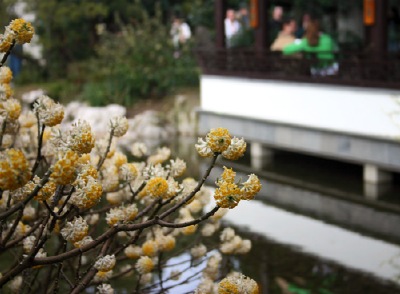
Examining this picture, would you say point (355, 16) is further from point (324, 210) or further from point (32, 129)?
point (32, 129)

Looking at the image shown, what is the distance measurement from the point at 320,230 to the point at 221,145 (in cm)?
654

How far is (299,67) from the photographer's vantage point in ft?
44.3

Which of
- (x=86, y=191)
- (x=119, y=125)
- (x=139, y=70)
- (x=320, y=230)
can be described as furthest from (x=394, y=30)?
(x=86, y=191)

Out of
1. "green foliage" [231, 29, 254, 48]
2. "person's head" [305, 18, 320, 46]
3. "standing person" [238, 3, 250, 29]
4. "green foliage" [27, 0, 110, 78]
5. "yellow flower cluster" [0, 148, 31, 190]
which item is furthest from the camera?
"green foliage" [27, 0, 110, 78]

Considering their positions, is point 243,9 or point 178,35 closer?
point 243,9

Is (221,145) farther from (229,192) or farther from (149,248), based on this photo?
(149,248)

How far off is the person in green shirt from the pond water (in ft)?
4.82

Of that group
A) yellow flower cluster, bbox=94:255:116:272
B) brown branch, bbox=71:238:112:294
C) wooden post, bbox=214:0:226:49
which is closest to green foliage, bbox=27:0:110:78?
wooden post, bbox=214:0:226:49

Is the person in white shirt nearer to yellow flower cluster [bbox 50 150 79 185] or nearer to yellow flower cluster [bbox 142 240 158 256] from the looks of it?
yellow flower cluster [bbox 142 240 158 256]

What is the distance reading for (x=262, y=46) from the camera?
14875 millimetres

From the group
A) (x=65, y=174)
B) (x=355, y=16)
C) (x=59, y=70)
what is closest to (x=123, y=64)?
(x=59, y=70)

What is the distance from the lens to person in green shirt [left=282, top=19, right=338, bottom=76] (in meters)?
13.1

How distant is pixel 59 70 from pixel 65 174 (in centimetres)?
2125

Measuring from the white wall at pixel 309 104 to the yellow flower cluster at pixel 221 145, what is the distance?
8.53 m
